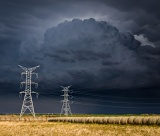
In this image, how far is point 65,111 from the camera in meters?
133

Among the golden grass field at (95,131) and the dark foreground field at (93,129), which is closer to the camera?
the golden grass field at (95,131)

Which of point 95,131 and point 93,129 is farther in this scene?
point 93,129

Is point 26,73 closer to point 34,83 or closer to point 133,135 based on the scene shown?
point 34,83

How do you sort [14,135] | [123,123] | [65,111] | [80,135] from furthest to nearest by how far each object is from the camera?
1. [65,111]
2. [123,123]
3. [14,135]
4. [80,135]

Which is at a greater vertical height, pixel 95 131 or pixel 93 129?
pixel 93 129

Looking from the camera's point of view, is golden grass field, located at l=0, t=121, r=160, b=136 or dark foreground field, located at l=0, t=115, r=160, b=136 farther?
dark foreground field, located at l=0, t=115, r=160, b=136

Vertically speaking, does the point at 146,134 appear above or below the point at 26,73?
below

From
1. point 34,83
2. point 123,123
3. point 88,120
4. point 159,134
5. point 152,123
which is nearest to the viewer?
point 159,134

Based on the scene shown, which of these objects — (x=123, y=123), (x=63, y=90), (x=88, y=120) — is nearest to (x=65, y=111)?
(x=63, y=90)

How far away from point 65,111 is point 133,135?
10773 centimetres

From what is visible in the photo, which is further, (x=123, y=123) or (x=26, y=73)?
(x=26, y=73)

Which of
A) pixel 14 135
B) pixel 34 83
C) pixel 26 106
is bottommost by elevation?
pixel 14 135

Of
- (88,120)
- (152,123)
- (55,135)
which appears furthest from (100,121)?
(55,135)

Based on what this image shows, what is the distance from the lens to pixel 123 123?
4175cm
